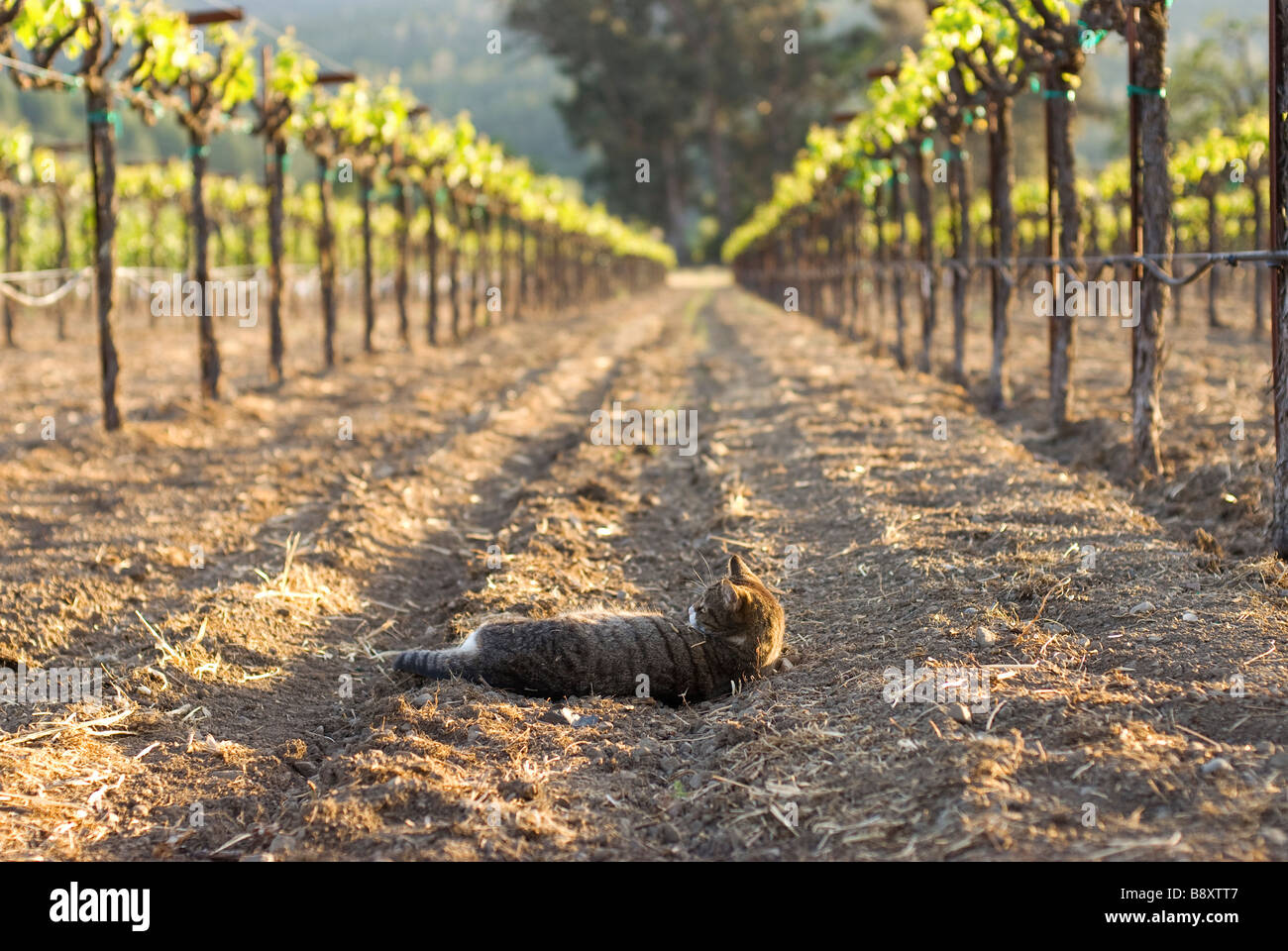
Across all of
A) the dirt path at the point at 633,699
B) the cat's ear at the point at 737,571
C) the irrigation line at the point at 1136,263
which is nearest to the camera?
the dirt path at the point at 633,699

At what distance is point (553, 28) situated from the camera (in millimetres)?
66625

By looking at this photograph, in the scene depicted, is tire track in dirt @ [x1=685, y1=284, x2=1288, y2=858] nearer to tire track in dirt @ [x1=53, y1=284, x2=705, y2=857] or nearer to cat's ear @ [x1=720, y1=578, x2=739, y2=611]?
cat's ear @ [x1=720, y1=578, x2=739, y2=611]

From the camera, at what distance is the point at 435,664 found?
5.46 meters

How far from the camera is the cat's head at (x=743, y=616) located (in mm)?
5414

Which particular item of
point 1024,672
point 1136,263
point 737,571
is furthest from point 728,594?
point 1136,263

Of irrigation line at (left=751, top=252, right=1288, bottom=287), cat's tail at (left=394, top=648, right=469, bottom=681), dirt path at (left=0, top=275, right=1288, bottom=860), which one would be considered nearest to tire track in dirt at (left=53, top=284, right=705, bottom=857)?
dirt path at (left=0, top=275, right=1288, bottom=860)

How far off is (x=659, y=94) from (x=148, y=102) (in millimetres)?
56932

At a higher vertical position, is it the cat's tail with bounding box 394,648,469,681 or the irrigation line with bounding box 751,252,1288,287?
the irrigation line with bounding box 751,252,1288,287

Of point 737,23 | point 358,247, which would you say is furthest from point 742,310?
point 737,23

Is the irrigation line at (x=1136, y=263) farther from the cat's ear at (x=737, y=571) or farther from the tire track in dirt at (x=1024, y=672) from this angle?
the cat's ear at (x=737, y=571)

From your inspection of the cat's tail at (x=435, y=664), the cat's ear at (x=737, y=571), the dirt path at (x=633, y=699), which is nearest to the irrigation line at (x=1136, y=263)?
the dirt path at (x=633, y=699)

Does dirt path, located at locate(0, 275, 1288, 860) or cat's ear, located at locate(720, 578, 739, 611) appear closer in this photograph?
dirt path, located at locate(0, 275, 1288, 860)

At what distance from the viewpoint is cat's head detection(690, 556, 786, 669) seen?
5414 millimetres

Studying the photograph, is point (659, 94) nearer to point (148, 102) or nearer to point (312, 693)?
point (148, 102)
